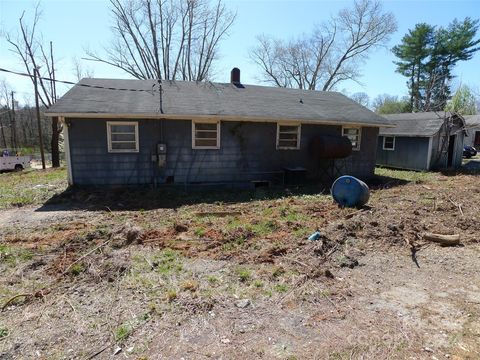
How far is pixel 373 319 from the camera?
3375 mm

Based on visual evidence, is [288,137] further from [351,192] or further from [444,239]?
[444,239]

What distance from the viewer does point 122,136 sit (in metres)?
10.1

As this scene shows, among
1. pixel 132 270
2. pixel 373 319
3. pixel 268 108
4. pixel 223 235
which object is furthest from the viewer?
pixel 268 108

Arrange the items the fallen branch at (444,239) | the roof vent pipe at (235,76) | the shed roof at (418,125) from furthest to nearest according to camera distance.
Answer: the shed roof at (418,125) < the roof vent pipe at (235,76) < the fallen branch at (444,239)

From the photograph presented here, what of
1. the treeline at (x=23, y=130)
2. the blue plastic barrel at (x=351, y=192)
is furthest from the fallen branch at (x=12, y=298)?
the treeline at (x=23, y=130)

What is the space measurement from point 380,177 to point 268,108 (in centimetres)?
622

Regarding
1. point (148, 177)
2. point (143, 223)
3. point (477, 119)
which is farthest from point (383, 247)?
point (477, 119)

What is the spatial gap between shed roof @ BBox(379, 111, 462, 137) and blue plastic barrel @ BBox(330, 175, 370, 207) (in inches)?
388

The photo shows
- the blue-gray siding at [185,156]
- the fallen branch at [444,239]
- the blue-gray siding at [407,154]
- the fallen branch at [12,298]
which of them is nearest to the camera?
the fallen branch at [12,298]

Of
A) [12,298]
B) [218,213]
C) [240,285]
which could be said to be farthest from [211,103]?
[12,298]

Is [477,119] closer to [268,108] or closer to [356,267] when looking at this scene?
[268,108]

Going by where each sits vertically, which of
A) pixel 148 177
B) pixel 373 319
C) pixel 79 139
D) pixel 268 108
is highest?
pixel 268 108

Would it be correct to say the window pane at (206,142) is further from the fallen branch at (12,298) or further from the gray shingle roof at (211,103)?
the fallen branch at (12,298)

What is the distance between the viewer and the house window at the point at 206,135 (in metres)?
10.7
